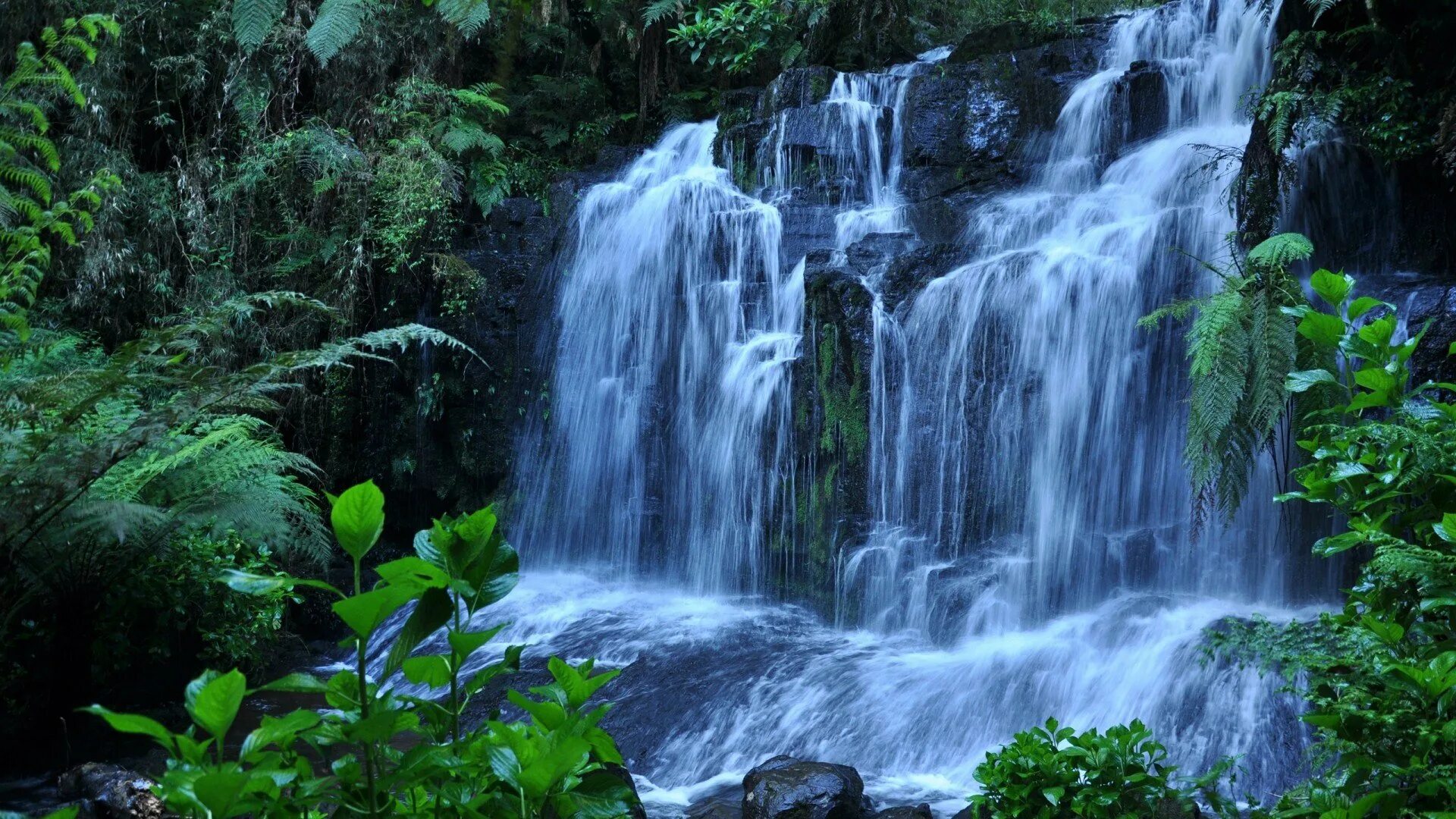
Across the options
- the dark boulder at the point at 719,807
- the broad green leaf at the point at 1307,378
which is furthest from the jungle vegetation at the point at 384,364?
the dark boulder at the point at 719,807

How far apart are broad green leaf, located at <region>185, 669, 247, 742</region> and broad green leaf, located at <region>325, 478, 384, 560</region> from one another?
17 centimetres

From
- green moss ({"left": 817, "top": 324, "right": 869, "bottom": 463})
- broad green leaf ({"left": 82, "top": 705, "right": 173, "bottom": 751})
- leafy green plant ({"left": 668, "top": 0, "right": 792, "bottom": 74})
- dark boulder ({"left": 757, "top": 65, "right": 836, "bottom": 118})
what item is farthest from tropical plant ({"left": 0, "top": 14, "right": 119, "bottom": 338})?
leafy green plant ({"left": 668, "top": 0, "right": 792, "bottom": 74})

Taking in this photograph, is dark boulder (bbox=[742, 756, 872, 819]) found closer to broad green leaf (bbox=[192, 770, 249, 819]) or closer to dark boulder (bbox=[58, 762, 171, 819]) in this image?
dark boulder (bbox=[58, 762, 171, 819])

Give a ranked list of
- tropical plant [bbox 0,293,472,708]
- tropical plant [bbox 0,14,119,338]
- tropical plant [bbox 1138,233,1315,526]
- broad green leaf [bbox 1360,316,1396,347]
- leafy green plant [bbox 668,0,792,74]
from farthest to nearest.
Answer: leafy green plant [bbox 668,0,792,74]
tropical plant [bbox 1138,233,1315,526]
tropical plant [bbox 0,14,119,338]
tropical plant [bbox 0,293,472,708]
broad green leaf [bbox 1360,316,1396,347]

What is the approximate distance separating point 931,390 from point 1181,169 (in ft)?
9.04

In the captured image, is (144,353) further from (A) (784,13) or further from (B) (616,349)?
(A) (784,13)

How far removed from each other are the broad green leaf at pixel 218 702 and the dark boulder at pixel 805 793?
142 inches

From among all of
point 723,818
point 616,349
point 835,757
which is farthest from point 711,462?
point 723,818

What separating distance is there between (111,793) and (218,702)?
125 inches

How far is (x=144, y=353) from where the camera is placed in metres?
4.66

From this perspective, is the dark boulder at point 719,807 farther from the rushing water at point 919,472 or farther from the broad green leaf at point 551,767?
the broad green leaf at point 551,767

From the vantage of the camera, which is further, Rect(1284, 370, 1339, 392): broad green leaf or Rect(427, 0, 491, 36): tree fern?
Rect(427, 0, 491, 36): tree fern

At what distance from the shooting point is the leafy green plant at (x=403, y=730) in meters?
1.07

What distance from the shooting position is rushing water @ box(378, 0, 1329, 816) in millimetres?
5695
